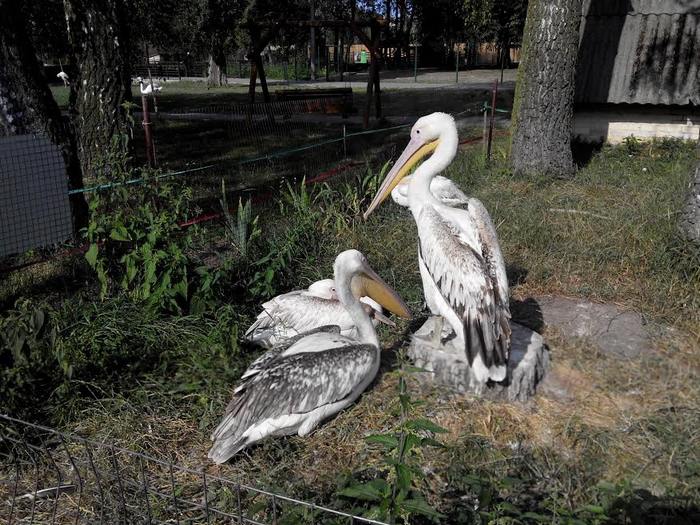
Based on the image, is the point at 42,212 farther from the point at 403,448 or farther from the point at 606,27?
the point at 606,27

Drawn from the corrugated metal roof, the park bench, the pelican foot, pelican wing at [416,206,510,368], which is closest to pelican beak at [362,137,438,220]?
pelican wing at [416,206,510,368]

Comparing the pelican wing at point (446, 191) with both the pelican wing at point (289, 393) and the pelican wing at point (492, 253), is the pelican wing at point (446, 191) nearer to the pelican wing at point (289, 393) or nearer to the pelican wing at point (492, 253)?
the pelican wing at point (492, 253)

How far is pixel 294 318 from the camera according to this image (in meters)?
4.01

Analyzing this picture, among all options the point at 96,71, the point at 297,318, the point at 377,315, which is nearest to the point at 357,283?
the point at 377,315

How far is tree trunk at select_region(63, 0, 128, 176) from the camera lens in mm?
5980

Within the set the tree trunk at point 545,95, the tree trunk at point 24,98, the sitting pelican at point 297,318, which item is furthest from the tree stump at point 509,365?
the tree trunk at point 545,95

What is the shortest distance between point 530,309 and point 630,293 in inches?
31.8

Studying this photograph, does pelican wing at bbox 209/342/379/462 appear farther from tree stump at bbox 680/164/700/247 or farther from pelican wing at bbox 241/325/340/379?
tree stump at bbox 680/164/700/247

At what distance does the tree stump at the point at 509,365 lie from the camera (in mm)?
3521

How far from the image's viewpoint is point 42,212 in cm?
501

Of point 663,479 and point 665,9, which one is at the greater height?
point 665,9

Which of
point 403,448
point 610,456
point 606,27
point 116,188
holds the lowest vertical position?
point 610,456

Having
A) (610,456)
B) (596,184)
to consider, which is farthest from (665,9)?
(610,456)

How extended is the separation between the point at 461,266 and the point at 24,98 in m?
4.31
